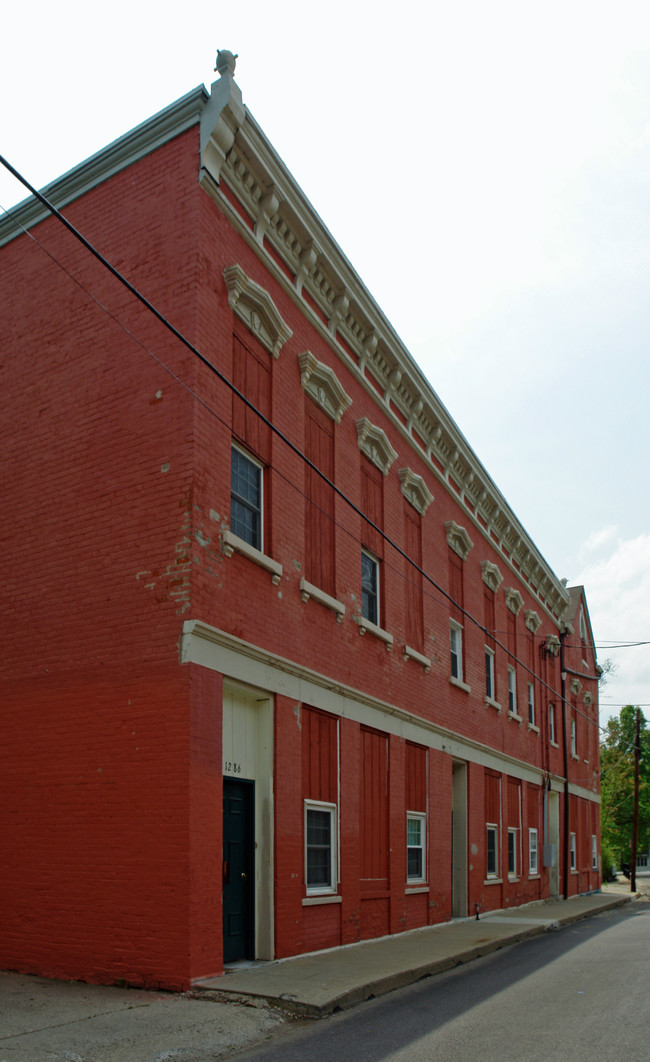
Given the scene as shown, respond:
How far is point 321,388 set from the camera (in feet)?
52.0

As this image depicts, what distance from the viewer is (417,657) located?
1881 centimetres

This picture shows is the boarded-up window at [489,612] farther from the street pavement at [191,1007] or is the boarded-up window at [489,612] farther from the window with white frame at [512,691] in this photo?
the street pavement at [191,1007]

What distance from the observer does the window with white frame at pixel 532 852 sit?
28141mm

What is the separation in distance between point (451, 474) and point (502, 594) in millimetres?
5607

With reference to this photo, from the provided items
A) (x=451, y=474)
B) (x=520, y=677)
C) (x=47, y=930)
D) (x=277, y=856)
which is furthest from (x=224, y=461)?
(x=520, y=677)

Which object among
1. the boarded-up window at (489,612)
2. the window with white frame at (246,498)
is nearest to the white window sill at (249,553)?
the window with white frame at (246,498)

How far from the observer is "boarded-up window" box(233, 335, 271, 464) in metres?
13.0

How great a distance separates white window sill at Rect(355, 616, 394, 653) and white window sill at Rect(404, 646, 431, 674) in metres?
0.84

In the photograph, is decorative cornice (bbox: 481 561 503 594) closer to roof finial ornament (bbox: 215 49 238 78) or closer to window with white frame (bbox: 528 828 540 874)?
window with white frame (bbox: 528 828 540 874)

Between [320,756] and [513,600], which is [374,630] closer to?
[320,756]

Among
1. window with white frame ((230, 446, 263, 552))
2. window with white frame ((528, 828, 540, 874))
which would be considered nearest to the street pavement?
window with white frame ((230, 446, 263, 552))

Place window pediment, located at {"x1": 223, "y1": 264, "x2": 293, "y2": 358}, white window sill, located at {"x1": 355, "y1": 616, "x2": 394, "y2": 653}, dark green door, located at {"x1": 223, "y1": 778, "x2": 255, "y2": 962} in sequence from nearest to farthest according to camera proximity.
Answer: dark green door, located at {"x1": 223, "y1": 778, "x2": 255, "y2": 962}, window pediment, located at {"x1": 223, "y1": 264, "x2": 293, "y2": 358}, white window sill, located at {"x1": 355, "y1": 616, "x2": 394, "y2": 653}

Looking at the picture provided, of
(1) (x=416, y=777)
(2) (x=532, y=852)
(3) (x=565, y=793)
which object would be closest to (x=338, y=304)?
(1) (x=416, y=777)

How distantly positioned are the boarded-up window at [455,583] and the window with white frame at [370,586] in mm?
4896
